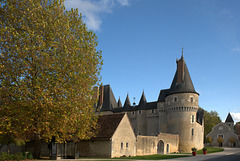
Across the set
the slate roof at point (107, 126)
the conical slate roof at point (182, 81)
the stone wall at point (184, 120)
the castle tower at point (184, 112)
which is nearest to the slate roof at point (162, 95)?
the castle tower at point (184, 112)

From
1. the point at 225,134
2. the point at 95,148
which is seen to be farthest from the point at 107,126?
the point at 225,134

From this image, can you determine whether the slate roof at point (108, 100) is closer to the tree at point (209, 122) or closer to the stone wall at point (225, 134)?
the stone wall at point (225, 134)

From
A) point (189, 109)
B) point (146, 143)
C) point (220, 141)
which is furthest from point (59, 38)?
point (220, 141)

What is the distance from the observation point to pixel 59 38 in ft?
60.2

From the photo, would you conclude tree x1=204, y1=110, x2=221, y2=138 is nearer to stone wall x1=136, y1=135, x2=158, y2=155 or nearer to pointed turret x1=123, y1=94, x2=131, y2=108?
pointed turret x1=123, y1=94, x2=131, y2=108

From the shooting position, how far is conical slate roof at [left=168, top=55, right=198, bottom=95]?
4772 centimetres

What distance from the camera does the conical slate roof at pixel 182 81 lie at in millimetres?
47719

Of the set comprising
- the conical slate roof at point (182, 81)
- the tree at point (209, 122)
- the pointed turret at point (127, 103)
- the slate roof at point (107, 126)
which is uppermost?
the conical slate roof at point (182, 81)

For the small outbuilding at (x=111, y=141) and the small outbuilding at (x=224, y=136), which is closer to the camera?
the small outbuilding at (x=111, y=141)

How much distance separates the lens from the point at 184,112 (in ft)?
156

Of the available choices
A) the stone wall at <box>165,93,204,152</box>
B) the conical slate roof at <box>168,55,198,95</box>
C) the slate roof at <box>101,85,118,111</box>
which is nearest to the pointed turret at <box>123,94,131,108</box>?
the slate roof at <box>101,85,118,111</box>

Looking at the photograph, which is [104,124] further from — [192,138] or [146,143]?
[192,138]

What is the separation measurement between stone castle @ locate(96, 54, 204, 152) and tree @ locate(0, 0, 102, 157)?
29.0 m

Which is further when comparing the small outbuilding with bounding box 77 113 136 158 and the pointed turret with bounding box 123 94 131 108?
the pointed turret with bounding box 123 94 131 108
